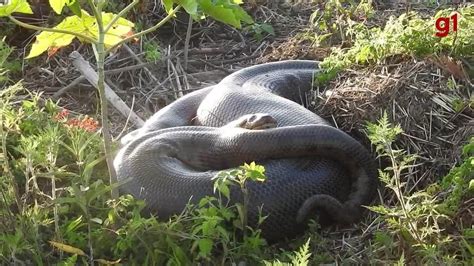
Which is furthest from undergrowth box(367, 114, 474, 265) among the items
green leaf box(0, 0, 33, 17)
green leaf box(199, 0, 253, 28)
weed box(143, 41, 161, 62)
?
weed box(143, 41, 161, 62)

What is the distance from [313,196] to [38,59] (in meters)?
3.26

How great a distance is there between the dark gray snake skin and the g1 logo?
85 cm

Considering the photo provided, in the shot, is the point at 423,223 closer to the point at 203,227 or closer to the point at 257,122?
the point at 203,227

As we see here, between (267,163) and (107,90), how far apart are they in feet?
5.78

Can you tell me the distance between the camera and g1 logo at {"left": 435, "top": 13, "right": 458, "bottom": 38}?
15.0 ft

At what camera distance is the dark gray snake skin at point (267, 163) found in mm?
4000

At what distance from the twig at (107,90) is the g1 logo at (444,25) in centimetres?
200

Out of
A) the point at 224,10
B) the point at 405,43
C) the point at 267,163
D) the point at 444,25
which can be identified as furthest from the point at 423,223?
the point at 444,25

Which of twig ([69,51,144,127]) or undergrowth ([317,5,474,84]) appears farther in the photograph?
twig ([69,51,144,127])

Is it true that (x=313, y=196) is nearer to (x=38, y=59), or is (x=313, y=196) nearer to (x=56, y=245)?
(x=56, y=245)

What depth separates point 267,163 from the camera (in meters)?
4.26

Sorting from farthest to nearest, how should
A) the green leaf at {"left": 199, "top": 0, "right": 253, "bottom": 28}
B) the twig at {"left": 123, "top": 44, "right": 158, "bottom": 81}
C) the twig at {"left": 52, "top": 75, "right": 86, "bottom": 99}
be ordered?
the twig at {"left": 123, "top": 44, "right": 158, "bottom": 81} < the twig at {"left": 52, "top": 75, "right": 86, "bottom": 99} < the green leaf at {"left": 199, "top": 0, "right": 253, "bottom": 28}

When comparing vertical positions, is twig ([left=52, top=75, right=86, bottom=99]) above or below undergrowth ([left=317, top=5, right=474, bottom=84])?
below

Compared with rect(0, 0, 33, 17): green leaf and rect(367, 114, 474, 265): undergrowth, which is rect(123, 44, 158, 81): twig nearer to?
rect(0, 0, 33, 17): green leaf
